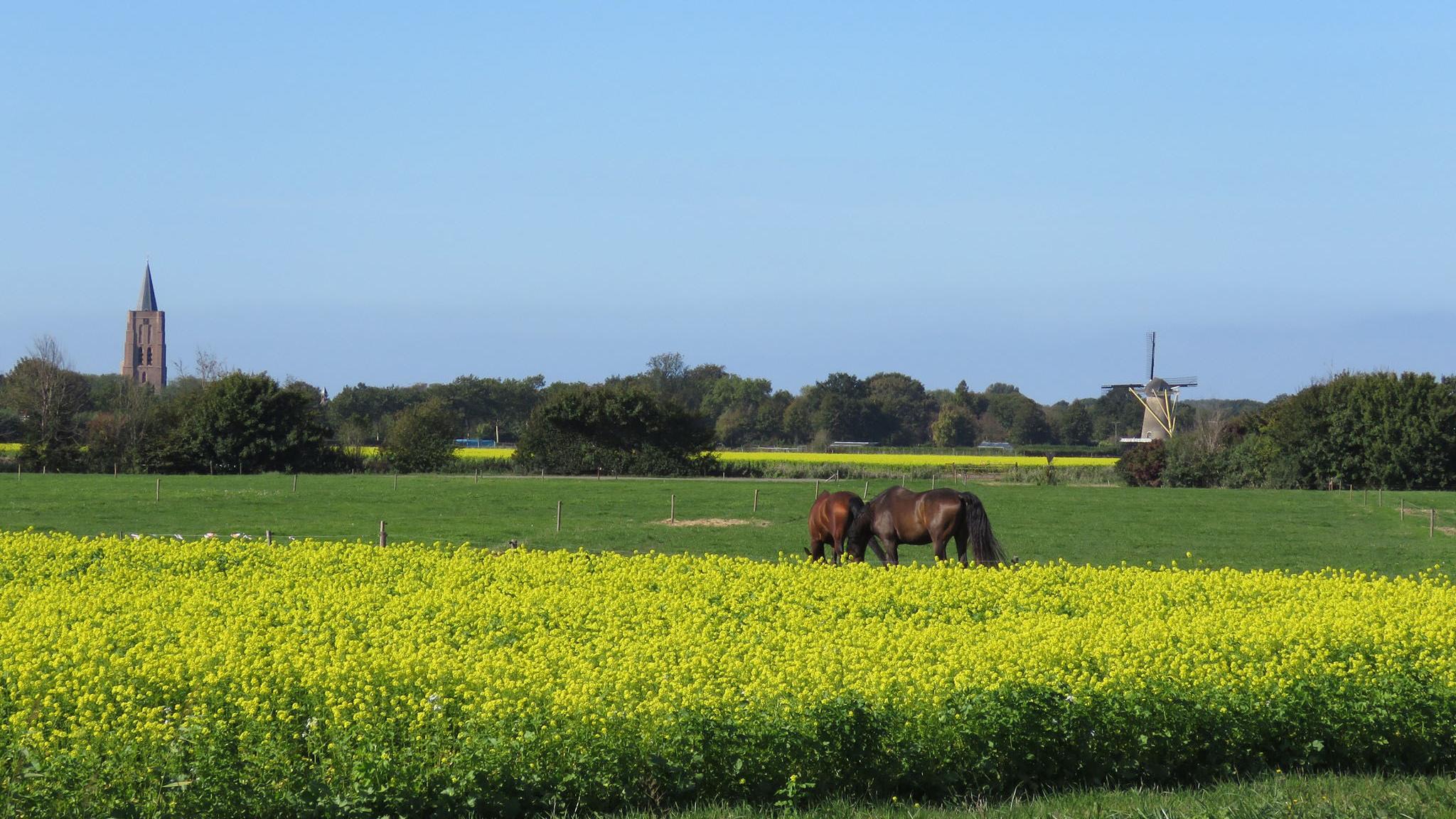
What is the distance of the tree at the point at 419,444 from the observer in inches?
2643

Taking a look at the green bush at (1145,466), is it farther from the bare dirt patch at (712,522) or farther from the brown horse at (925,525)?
the brown horse at (925,525)

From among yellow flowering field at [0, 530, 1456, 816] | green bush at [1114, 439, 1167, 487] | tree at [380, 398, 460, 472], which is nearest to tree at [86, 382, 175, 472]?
tree at [380, 398, 460, 472]

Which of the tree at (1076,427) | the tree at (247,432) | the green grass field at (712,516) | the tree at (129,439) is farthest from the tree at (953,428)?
the tree at (129,439)

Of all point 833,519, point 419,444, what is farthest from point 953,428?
point 833,519

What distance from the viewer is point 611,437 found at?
215 feet

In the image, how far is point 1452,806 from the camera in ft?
26.2

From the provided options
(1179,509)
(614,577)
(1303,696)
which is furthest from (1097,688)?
(1179,509)

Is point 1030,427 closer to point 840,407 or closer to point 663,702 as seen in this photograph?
point 840,407

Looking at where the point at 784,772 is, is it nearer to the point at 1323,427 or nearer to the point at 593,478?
the point at 593,478

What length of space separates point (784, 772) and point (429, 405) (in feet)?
212

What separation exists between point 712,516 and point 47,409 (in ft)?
173

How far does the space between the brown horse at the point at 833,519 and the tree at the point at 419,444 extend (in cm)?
4788

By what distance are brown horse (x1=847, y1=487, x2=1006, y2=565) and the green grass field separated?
6.20 m

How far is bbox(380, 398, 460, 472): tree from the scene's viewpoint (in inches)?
2643
